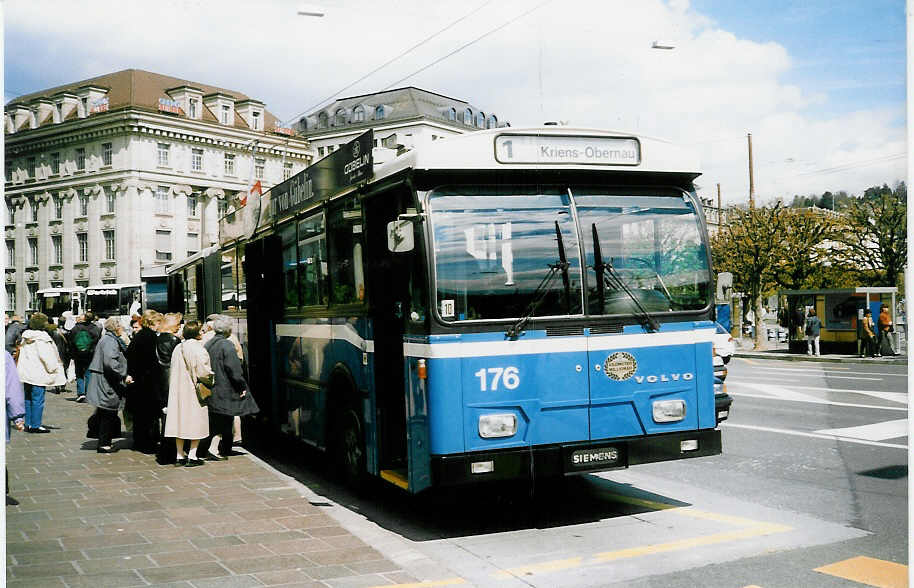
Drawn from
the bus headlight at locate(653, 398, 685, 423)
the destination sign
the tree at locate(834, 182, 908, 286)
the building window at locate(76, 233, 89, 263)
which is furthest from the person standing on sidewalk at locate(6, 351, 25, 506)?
the tree at locate(834, 182, 908, 286)

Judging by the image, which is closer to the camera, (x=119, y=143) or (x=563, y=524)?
(x=563, y=524)

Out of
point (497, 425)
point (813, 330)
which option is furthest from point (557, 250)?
point (813, 330)

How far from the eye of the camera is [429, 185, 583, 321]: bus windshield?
6660mm

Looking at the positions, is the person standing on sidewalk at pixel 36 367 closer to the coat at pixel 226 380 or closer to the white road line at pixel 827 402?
the coat at pixel 226 380

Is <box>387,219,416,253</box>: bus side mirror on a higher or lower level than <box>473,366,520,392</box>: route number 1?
higher

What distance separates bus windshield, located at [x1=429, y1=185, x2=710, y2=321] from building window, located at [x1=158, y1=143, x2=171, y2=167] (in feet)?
29.4

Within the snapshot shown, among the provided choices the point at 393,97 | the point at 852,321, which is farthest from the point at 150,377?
the point at 852,321

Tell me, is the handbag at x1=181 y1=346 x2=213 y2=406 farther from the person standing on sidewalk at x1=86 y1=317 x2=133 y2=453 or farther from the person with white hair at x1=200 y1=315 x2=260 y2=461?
the person standing on sidewalk at x1=86 y1=317 x2=133 y2=453

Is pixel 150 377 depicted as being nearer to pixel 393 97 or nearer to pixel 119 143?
pixel 119 143

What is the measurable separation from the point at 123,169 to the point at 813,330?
2320 cm

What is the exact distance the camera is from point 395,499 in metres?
8.39

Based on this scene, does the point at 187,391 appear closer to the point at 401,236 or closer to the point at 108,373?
the point at 108,373

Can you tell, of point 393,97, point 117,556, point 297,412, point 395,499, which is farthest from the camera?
point 393,97

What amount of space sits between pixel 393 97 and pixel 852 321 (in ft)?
58.6
